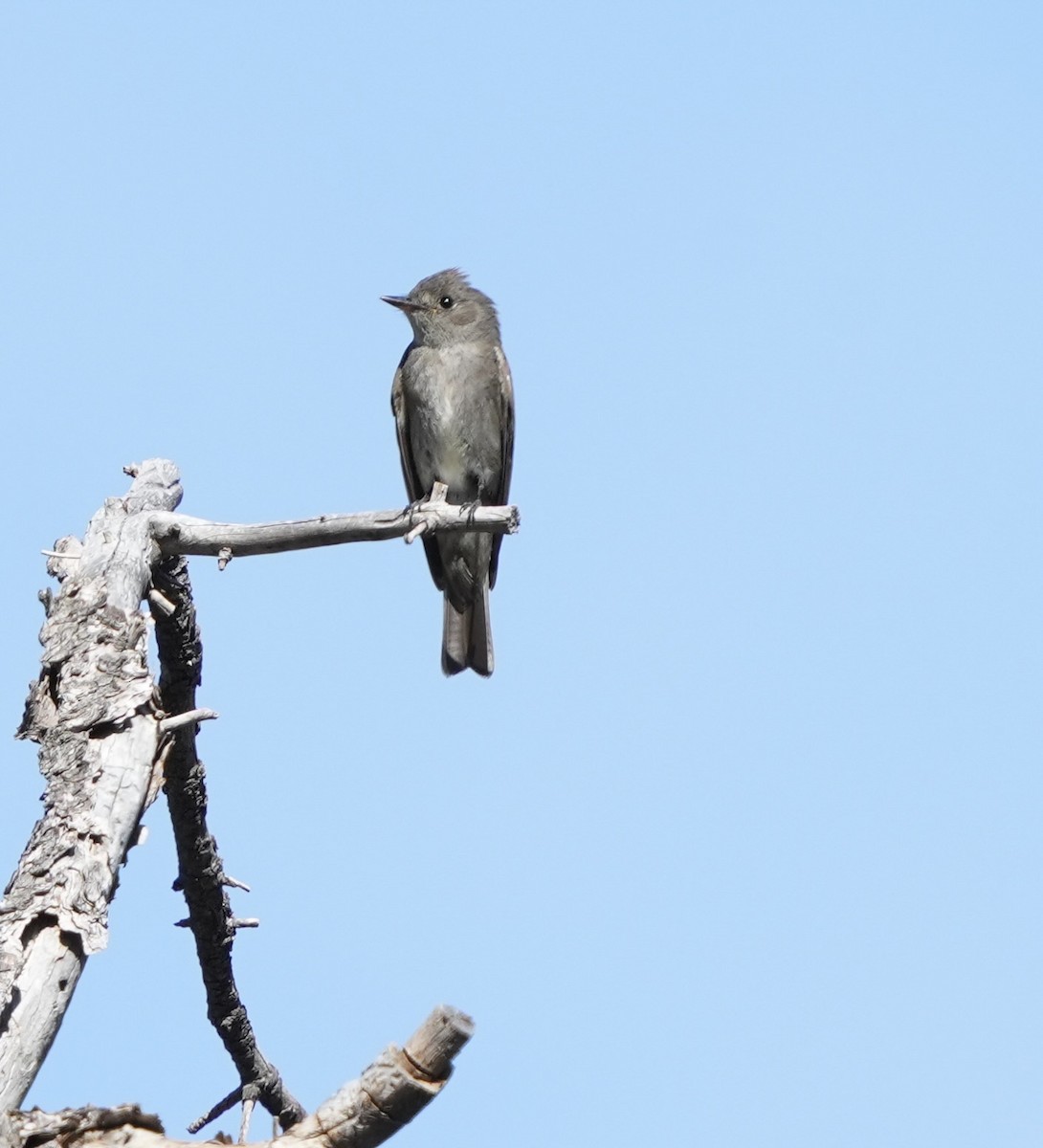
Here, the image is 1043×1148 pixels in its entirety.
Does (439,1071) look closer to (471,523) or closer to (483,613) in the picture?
(471,523)

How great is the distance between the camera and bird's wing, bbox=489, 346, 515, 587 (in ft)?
33.0

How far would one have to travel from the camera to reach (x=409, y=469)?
10.2 m

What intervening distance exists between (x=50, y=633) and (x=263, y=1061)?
2210 millimetres

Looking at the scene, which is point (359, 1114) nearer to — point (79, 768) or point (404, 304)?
point (79, 768)

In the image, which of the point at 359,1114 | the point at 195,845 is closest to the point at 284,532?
the point at 195,845

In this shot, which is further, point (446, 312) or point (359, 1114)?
point (446, 312)

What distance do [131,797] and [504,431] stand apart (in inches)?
210

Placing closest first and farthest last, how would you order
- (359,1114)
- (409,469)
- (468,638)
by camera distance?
(359,1114) < (468,638) < (409,469)

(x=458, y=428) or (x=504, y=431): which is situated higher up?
(x=504, y=431)

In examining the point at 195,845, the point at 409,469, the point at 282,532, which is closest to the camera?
the point at 282,532

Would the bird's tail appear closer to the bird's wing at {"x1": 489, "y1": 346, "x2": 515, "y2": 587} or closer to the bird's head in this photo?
the bird's wing at {"x1": 489, "y1": 346, "x2": 515, "y2": 587}

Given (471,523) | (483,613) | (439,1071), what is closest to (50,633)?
(471,523)

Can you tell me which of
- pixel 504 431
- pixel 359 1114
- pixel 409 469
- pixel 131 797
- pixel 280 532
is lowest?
pixel 359 1114

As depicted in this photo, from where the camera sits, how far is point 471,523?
6.12 m
